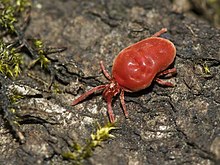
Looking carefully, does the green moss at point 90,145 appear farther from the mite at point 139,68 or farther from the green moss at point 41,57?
the green moss at point 41,57

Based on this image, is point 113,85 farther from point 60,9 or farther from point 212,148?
point 60,9

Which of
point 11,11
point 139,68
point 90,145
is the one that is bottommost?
point 90,145

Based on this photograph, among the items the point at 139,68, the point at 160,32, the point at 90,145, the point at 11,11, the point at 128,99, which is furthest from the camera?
the point at 11,11

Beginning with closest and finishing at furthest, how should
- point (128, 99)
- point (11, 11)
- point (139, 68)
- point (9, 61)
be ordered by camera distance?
point (139, 68) < point (128, 99) < point (9, 61) < point (11, 11)

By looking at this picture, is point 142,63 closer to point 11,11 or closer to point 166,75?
point 166,75

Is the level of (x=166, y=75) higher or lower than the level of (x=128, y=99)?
higher

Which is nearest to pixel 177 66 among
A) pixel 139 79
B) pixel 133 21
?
pixel 139 79

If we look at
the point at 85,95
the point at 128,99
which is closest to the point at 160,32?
the point at 128,99
